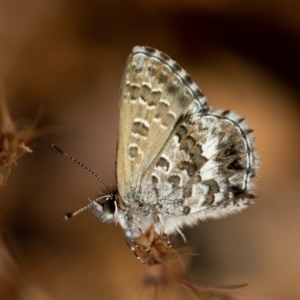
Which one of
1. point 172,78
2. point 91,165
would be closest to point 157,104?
point 172,78

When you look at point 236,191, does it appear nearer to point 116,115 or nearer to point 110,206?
point 110,206

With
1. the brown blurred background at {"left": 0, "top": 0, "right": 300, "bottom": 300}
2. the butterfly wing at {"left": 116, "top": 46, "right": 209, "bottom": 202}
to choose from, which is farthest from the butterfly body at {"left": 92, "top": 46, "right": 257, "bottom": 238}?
the brown blurred background at {"left": 0, "top": 0, "right": 300, "bottom": 300}

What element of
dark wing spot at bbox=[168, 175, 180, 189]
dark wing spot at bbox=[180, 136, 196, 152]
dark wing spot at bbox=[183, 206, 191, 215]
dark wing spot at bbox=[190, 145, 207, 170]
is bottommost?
dark wing spot at bbox=[183, 206, 191, 215]

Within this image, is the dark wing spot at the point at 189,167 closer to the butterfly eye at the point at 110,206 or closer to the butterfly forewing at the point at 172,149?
the butterfly forewing at the point at 172,149

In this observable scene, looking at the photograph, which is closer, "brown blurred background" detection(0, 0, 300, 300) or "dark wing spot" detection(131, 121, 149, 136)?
"dark wing spot" detection(131, 121, 149, 136)

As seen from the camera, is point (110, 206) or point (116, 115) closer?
point (110, 206)

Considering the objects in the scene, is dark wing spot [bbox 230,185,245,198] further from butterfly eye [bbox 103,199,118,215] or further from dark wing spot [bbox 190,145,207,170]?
butterfly eye [bbox 103,199,118,215]

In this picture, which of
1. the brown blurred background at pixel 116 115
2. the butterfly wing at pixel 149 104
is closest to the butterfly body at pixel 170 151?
the butterfly wing at pixel 149 104

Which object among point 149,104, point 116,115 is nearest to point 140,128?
point 149,104
